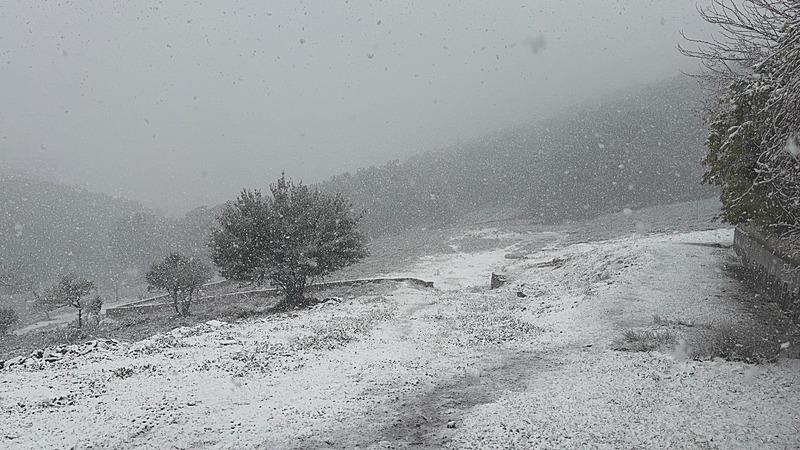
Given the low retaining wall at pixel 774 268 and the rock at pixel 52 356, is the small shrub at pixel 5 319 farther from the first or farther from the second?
the low retaining wall at pixel 774 268

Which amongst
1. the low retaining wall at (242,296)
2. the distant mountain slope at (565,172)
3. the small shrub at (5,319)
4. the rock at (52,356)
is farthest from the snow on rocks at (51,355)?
the distant mountain slope at (565,172)

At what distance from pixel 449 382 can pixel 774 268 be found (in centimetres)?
1353

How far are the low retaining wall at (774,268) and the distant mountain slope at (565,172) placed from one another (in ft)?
150

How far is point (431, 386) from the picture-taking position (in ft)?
32.8

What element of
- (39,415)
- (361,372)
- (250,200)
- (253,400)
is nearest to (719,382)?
(361,372)

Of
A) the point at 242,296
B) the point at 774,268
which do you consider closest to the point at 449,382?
the point at 774,268

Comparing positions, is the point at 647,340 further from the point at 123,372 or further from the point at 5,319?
the point at 5,319

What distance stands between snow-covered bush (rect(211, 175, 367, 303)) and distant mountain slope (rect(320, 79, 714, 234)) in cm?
4596

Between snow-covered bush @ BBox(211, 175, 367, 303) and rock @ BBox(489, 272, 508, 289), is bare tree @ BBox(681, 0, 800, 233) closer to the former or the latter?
rock @ BBox(489, 272, 508, 289)

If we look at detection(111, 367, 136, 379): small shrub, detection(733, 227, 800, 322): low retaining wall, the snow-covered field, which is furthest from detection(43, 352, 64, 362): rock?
detection(733, 227, 800, 322): low retaining wall

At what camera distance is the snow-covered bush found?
82.8 feet

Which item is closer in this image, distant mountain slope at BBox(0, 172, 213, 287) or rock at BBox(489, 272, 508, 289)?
rock at BBox(489, 272, 508, 289)

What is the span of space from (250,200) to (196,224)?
6187 centimetres

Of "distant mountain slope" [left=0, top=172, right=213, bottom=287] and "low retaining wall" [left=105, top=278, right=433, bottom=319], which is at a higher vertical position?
"distant mountain slope" [left=0, top=172, right=213, bottom=287]
